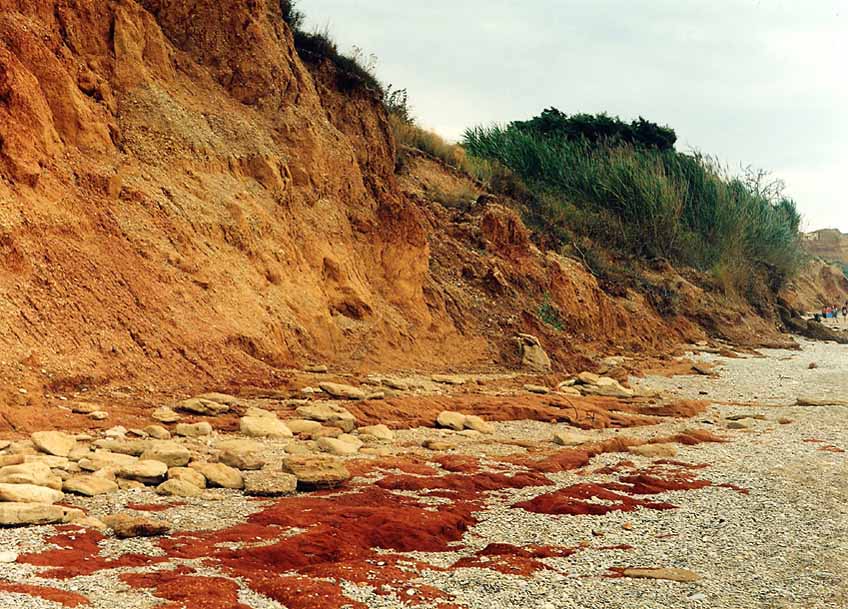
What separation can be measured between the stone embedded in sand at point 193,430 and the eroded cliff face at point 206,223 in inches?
63.4

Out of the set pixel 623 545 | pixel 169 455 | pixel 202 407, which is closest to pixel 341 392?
pixel 202 407

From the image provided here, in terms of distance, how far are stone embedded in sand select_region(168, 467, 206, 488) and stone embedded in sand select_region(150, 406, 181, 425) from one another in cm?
205

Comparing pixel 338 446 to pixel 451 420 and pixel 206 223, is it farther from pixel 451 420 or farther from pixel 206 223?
pixel 206 223

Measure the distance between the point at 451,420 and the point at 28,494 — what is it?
5785 mm

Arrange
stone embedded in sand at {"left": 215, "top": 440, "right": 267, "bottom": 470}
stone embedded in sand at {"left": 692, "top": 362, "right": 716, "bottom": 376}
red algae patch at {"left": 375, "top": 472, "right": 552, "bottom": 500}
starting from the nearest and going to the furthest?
red algae patch at {"left": 375, "top": 472, "right": 552, "bottom": 500} < stone embedded in sand at {"left": 215, "top": 440, "right": 267, "bottom": 470} < stone embedded in sand at {"left": 692, "top": 362, "right": 716, "bottom": 376}

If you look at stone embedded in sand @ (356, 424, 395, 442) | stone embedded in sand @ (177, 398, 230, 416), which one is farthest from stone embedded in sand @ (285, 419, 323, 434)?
stone embedded in sand @ (177, 398, 230, 416)

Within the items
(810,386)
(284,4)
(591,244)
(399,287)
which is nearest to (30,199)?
(399,287)

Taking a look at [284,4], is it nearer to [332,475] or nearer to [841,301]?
[332,475]

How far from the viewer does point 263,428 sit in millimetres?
9227

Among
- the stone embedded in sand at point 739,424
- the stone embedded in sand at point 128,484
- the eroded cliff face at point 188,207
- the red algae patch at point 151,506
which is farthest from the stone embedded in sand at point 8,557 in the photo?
the stone embedded in sand at point 739,424

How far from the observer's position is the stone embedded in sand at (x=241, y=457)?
771 cm

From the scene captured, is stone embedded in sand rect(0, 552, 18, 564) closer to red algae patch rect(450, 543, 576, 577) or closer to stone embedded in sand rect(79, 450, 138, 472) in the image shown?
stone embedded in sand rect(79, 450, 138, 472)

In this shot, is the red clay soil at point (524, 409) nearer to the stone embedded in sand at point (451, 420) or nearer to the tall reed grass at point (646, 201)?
the stone embedded in sand at point (451, 420)

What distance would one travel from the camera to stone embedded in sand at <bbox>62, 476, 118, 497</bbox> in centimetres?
646
